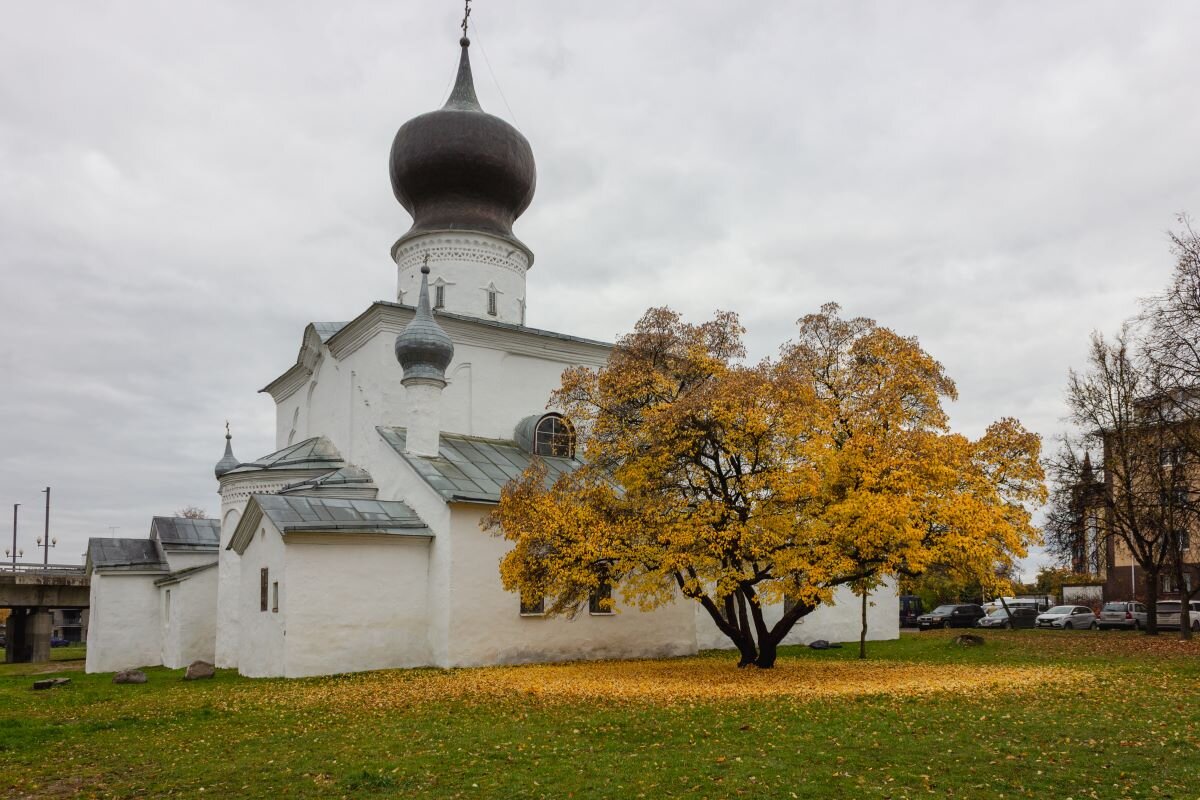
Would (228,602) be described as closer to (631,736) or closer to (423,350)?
(423,350)

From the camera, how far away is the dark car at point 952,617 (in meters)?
37.2

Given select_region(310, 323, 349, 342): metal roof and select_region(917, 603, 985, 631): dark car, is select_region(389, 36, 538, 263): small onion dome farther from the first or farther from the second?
select_region(917, 603, 985, 631): dark car

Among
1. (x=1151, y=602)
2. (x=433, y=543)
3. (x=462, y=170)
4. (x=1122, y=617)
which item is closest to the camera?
(x=433, y=543)

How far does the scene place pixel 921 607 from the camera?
47.7m

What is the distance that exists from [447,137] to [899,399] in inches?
602

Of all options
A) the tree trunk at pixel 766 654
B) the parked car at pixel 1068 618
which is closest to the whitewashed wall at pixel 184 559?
the tree trunk at pixel 766 654

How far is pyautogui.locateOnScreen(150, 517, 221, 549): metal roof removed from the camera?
91.4 ft

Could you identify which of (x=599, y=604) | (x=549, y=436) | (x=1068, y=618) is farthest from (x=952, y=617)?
(x=599, y=604)

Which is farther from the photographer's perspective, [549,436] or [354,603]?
[549,436]

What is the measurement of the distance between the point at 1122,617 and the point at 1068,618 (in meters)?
2.23

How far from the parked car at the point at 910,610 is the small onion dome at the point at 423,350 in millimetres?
28673

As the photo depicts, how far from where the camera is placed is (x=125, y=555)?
1078 inches

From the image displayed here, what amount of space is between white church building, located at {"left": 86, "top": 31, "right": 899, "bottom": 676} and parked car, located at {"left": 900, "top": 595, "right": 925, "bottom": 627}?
16.0m

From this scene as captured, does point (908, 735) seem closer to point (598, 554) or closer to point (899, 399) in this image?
point (598, 554)
